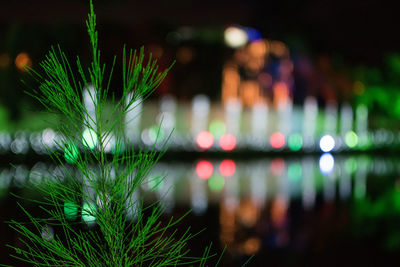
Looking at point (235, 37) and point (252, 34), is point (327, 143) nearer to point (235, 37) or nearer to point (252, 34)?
point (252, 34)

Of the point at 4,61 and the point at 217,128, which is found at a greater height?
the point at 4,61

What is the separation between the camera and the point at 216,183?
1146 centimetres

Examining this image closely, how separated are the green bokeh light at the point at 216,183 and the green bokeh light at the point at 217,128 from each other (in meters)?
9.72

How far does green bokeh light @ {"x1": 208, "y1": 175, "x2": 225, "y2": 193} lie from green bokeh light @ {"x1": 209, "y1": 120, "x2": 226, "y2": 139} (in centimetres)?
972

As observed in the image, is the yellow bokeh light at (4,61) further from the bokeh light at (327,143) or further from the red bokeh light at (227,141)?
the bokeh light at (327,143)

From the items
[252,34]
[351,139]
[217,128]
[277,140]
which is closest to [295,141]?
[277,140]

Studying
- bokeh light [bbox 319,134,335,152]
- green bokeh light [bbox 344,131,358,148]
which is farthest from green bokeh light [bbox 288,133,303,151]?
green bokeh light [bbox 344,131,358,148]

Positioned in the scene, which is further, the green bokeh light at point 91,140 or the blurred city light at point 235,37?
the blurred city light at point 235,37

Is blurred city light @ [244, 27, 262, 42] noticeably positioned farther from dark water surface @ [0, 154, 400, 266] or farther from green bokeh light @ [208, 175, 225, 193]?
dark water surface @ [0, 154, 400, 266]

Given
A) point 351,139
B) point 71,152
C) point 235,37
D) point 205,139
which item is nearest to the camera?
point 71,152

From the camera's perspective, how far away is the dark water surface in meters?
5.54

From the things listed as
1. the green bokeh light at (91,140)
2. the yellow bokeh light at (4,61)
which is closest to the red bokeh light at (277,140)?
the green bokeh light at (91,140)

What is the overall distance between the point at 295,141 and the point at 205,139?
4.48 metres

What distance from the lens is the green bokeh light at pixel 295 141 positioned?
78.9ft
